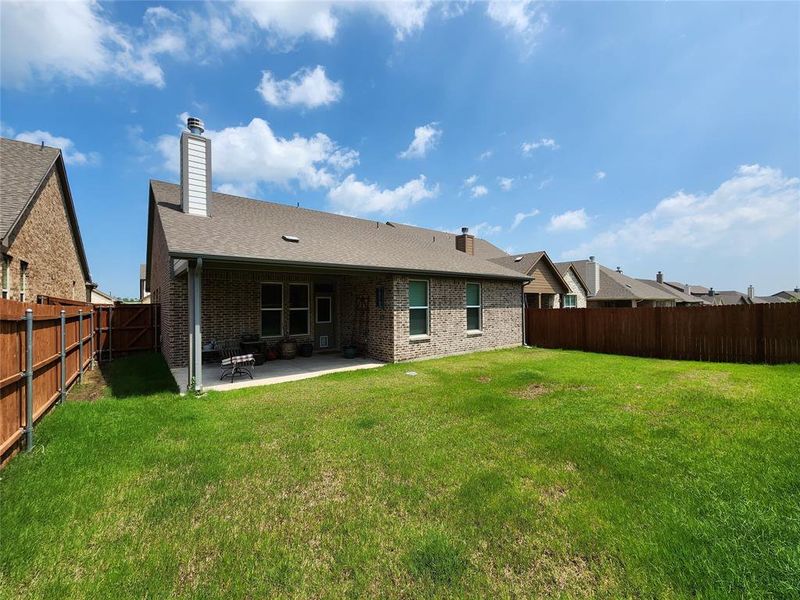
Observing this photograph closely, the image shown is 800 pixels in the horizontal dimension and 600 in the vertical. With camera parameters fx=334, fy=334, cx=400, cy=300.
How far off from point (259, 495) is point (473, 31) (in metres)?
11.8

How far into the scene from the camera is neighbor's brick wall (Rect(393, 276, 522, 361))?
33.2 feet

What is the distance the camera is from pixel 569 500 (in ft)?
9.78

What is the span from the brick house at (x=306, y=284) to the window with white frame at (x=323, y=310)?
4 centimetres

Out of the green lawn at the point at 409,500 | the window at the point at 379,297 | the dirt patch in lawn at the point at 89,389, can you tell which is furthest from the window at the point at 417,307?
the dirt patch in lawn at the point at 89,389

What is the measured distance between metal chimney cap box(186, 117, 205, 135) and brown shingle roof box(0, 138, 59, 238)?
5085 millimetres

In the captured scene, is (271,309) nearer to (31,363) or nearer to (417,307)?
(417,307)

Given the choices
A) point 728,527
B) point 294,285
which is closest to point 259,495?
point 728,527

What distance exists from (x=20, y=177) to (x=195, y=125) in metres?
6.41

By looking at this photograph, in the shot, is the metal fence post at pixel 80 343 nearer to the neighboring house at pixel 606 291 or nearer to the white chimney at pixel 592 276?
the neighboring house at pixel 606 291

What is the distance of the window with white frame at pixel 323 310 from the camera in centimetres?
1202

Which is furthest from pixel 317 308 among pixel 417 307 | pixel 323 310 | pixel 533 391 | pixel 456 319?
pixel 533 391

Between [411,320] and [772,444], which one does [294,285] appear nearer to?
[411,320]

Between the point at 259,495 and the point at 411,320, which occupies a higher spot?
the point at 411,320

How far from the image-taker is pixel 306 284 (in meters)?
11.7
